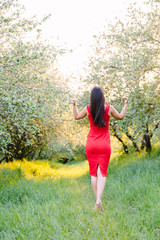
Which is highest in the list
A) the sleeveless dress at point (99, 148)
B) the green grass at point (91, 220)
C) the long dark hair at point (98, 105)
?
the long dark hair at point (98, 105)

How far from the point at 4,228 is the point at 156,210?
2520 millimetres

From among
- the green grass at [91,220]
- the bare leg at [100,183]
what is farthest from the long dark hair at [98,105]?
the green grass at [91,220]

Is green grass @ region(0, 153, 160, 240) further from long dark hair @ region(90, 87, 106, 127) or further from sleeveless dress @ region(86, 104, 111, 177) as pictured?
long dark hair @ region(90, 87, 106, 127)

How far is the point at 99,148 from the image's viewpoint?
15.4ft

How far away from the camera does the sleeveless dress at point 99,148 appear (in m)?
4.71

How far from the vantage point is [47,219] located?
3.79m

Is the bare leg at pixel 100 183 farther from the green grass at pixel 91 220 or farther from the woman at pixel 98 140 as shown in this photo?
the green grass at pixel 91 220

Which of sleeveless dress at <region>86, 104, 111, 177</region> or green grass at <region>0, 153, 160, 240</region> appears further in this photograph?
sleeveless dress at <region>86, 104, 111, 177</region>

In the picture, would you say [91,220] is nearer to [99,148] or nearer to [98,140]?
[99,148]

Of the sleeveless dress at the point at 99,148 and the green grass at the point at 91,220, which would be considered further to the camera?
the sleeveless dress at the point at 99,148

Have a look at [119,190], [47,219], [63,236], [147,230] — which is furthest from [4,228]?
[119,190]

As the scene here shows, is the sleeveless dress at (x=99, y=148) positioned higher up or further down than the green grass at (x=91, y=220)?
higher up

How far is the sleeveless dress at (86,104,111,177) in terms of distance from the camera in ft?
15.5

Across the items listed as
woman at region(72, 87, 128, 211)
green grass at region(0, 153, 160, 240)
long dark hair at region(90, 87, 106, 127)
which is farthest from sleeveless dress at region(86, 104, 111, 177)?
green grass at region(0, 153, 160, 240)
